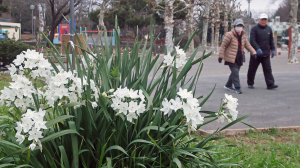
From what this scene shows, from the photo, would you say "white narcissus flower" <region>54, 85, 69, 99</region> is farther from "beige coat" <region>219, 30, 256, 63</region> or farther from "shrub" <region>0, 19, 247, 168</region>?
"beige coat" <region>219, 30, 256, 63</region>

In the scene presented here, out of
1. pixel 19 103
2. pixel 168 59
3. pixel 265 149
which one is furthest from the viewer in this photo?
pixel 265 149

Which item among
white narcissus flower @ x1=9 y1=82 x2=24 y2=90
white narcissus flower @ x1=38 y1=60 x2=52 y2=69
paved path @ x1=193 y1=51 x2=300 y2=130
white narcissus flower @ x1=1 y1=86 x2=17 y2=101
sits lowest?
paved path @ x1=193 y1=51 x2=300 y2=130

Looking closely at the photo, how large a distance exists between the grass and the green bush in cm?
975

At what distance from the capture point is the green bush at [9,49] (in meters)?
11.9

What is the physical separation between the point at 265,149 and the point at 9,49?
10.5 metres

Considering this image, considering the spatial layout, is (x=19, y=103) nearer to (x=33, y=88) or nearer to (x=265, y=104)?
(x=33, y=88)

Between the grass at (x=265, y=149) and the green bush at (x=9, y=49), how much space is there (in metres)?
9.75

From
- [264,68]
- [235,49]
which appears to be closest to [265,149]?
[235,49]

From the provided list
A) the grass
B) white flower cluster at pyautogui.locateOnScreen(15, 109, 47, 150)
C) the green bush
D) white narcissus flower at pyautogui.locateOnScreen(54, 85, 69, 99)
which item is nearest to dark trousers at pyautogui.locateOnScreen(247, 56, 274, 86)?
the grass

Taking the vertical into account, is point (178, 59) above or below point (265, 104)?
above

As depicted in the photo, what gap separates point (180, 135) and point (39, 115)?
80cm

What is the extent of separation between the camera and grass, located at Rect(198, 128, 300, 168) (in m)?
3.07

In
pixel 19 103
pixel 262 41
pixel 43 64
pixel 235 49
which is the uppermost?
pixel 262 41

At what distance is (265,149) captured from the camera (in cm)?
365
